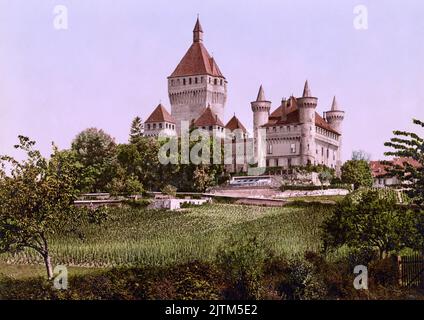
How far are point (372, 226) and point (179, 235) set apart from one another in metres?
12.8

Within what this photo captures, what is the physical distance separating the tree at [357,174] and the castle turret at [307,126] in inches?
357

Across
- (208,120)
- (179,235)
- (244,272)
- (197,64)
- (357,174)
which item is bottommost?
(244,272)

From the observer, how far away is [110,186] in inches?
2103

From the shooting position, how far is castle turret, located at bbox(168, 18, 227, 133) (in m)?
83.9

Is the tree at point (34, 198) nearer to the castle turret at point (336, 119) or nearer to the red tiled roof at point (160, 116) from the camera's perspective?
the castle turret at point (336, 119)

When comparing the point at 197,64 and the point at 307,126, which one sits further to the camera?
the point at 197,64

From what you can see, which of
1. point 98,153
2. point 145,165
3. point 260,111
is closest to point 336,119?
point 260,111

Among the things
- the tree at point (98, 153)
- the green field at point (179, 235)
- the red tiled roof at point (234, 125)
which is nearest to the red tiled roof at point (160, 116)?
the red tiled roof at point (234, 125)

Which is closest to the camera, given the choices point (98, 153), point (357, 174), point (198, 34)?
point (357, 174)

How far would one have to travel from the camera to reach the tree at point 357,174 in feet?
200

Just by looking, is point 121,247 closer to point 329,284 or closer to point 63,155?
point 63,155

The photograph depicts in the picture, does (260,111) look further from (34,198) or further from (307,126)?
(34,198)

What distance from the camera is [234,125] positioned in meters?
80.8
